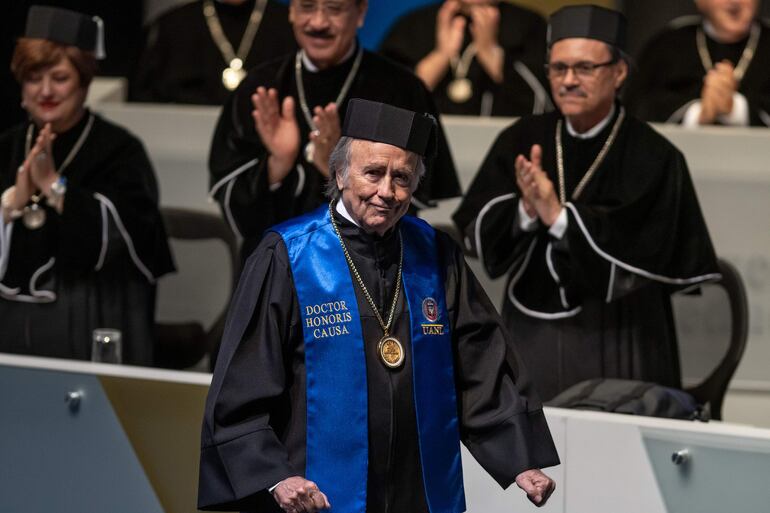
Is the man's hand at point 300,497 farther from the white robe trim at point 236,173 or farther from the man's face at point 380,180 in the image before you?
the white robe trim at point 236,173

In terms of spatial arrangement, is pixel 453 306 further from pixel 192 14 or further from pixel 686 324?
pixel 192 14

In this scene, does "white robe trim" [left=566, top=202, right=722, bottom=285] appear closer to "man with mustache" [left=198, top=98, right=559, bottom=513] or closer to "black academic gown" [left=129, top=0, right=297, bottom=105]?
"man with mustache" [left=198, top=98, right=559, bottom=513]

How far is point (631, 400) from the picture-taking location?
5328 mm

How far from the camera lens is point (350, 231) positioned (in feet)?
13.5

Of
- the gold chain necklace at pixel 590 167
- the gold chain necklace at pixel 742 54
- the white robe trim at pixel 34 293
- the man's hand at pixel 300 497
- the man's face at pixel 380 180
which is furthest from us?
the gold chain necklace at pixel 742 54

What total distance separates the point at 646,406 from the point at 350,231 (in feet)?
5.33

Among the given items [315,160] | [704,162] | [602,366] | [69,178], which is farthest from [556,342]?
[69,178]

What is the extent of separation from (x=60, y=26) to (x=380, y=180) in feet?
9.01

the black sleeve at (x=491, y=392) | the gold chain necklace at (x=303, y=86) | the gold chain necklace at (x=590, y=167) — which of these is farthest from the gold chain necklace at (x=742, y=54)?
the black sleeve at (x=491, y=392)

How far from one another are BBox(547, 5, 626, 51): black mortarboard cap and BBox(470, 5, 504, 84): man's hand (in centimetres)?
240

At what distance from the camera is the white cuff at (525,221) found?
579cm

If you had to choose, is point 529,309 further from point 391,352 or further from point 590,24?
point 391,352

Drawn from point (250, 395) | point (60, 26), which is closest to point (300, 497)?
point (250, 395)

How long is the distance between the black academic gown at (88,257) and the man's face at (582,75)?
5.84 feet
